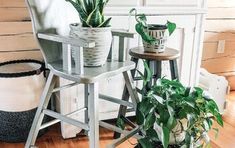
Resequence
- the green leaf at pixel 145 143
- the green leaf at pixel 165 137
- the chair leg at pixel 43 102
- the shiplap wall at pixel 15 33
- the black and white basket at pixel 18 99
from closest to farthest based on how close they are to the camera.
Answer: the green leaf at pixel 165 137
the green leaf at pixel 145 143
the chair leg at pixel 43 102
the black and white basket at pixel 18 99
the shiplap wall at pixel 15 33

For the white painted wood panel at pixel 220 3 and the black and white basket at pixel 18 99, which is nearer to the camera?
the black and white basket at pixel 18 99

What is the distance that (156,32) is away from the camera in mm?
1560

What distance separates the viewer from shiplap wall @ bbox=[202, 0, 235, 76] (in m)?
2.60

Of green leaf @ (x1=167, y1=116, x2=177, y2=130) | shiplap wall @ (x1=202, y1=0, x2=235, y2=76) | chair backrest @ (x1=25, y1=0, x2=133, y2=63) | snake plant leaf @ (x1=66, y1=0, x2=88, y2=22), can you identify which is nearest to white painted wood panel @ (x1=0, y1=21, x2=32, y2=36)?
chair backrest @ (x1=25, y1=0, x2=133, y2=63)

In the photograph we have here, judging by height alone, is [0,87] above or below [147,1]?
below

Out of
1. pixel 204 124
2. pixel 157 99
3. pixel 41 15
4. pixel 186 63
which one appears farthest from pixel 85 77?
pixel 186 63

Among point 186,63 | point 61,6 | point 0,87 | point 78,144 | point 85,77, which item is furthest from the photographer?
point 186,63

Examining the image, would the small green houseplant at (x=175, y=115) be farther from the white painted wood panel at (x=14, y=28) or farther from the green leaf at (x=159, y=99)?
the white painted wood panel at (x=14, y=28)

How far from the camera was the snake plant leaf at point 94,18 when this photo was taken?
135cm

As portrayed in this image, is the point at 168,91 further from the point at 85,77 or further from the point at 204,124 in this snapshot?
the point at 85,77

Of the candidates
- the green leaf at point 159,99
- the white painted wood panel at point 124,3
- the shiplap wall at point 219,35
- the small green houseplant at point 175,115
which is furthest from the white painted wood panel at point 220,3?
the green leaf at point 159,99

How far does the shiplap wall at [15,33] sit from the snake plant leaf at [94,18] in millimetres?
739

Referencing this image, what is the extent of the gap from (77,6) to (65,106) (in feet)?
2.43

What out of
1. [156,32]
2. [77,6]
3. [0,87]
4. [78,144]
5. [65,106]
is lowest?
[78,144]
